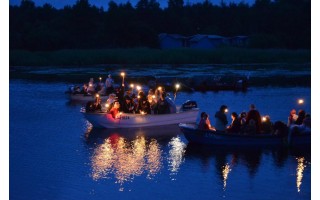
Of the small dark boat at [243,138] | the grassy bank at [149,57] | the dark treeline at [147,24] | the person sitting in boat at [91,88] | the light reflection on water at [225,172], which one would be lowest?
the light reflection on water at [225,172]

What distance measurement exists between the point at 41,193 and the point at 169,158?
4.06m

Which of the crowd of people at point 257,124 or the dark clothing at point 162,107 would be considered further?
the dark clothing at point 162,107

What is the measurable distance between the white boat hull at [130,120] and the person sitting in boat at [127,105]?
1.01 ft

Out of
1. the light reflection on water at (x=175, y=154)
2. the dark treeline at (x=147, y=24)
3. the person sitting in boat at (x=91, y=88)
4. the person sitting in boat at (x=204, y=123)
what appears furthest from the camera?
the dark treeline at (x=147, y=24)

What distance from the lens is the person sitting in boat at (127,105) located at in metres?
Answer: 20.1

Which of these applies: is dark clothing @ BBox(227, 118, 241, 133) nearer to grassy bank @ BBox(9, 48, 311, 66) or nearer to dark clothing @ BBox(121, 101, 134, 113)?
dark clothing @ BBox(121, 101, 134, 113)

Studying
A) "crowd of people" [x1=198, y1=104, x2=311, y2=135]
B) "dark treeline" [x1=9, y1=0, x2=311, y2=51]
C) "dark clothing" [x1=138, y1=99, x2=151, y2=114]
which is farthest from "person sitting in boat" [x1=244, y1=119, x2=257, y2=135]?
"dark treeline" [x1=9, y1=0, x2=311, y2=51]

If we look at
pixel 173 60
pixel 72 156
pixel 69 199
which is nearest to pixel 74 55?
pixel 173 60

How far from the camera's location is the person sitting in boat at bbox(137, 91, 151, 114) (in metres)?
20.1

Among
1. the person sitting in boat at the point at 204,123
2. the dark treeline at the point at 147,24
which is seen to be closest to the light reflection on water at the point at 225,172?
→ the person sitting in boat at the point at 204,123

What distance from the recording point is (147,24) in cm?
8475

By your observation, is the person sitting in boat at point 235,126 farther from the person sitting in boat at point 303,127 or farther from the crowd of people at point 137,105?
the crowd of people at point 137,105

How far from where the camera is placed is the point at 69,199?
12219 millimetres

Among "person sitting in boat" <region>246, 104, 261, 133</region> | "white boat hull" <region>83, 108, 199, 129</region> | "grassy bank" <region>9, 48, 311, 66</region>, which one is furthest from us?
"grassy bank" <region>9, 48, 311, 66</region>
